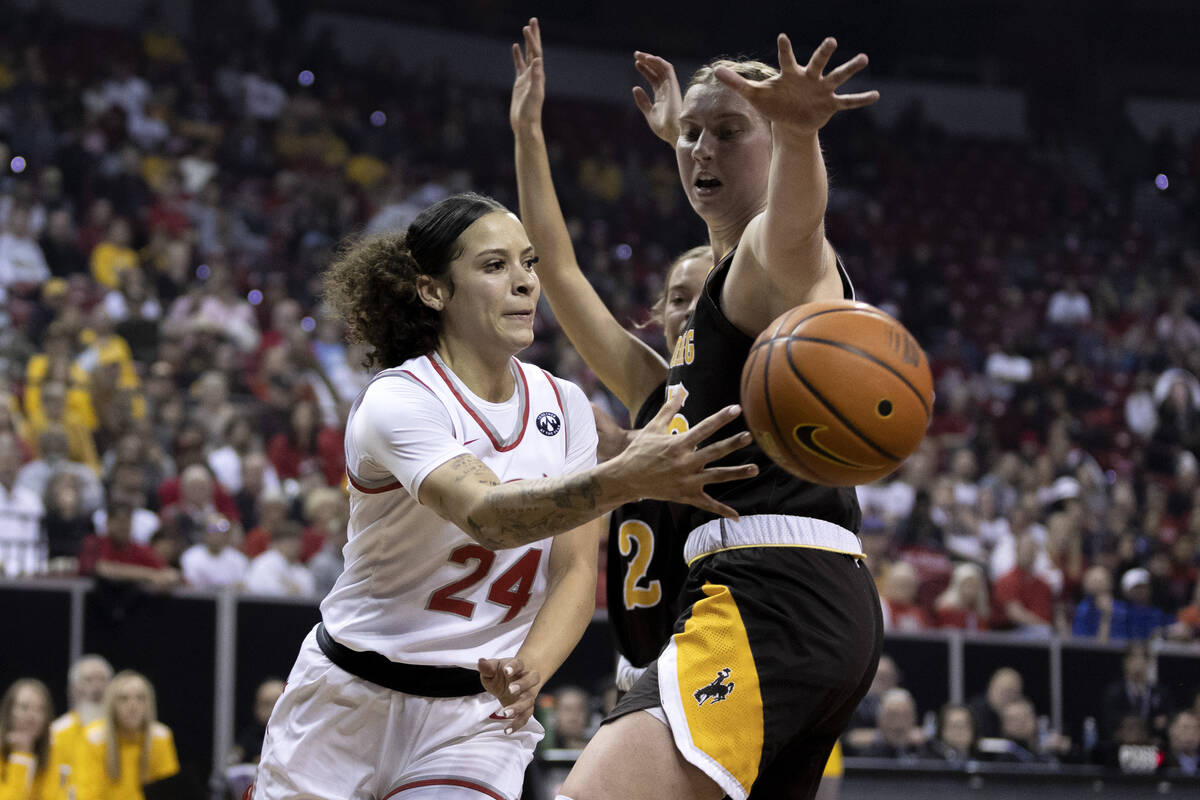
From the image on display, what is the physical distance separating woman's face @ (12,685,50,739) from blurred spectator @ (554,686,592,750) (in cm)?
265

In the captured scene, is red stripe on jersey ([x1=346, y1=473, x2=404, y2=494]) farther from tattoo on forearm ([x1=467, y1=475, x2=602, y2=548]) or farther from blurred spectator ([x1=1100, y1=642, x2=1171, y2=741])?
blurred spectator ([x1=1100, y1=642, x2=1171, y2=741])

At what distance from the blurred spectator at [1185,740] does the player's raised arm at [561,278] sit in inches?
251

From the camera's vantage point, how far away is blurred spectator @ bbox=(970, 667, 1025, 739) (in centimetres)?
904

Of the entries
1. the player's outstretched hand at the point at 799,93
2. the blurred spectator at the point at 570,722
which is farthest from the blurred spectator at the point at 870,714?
the player's outstretched hand at the point at 799,93

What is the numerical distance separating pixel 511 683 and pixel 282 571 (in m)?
5.91

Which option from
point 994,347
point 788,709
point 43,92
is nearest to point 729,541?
point 788,709

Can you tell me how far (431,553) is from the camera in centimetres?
330

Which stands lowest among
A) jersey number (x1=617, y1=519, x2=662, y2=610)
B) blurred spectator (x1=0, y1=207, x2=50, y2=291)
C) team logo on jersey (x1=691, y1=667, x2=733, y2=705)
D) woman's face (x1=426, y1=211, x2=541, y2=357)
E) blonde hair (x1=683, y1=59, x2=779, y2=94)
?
team logo on jersey (x1=691, y1=667, x2=733, y2=705)

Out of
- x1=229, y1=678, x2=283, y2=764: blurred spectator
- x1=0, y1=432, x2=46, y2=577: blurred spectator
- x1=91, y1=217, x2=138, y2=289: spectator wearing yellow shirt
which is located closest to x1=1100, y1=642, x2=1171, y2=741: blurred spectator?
x1=229, y1=678, x2=283, y2=764: blurred spectator

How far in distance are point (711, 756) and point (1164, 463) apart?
44.6 ft

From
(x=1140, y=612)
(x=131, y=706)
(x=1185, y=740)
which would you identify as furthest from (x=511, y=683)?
(x=1140, y=612)

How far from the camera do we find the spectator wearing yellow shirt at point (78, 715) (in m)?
7.07

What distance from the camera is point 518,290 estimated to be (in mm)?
3486

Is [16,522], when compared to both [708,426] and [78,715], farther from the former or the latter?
[708,426]
